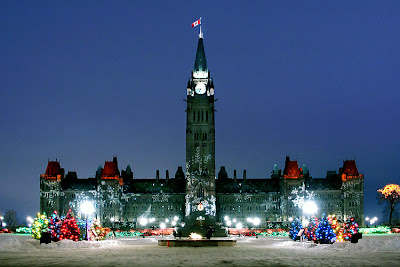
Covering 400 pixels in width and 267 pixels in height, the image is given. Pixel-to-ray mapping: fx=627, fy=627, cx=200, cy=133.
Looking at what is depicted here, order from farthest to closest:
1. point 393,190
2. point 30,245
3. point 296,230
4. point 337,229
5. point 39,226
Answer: point 393,190, point 296,230, point 39,226, point 337,229, point 30,245

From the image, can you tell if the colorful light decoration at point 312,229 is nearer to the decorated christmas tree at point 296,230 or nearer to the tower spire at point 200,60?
the decorated christmas tree at point 296,230

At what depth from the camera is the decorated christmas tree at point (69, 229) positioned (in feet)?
163

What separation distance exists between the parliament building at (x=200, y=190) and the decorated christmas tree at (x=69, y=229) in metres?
81.2

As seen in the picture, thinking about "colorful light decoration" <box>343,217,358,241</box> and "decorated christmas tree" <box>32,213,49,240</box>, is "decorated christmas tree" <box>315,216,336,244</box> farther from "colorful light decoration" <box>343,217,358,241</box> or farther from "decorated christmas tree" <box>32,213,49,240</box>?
"decorated christmas tree" <box>32,213,49,240</box>

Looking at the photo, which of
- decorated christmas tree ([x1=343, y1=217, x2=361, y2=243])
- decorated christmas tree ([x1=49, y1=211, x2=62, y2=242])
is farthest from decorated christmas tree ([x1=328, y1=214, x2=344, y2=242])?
decorated christmas tree ([x1=49, y1=211, x2=62, y2=242])

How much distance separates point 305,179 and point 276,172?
14618 millimetres

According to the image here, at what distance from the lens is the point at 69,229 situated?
5034 cm

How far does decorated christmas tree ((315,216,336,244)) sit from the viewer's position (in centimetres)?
4647

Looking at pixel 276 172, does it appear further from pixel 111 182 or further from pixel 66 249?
pixel 66 249

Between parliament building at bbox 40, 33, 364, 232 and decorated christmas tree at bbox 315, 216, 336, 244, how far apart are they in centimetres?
8494

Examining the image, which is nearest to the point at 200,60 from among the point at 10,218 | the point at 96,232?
the point at 10,218

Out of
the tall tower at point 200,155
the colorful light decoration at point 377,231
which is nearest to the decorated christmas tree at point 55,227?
the colorful light decoration at point 377,231

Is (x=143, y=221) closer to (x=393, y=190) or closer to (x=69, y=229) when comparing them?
(x=393, y=190)

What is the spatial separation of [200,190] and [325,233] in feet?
288
